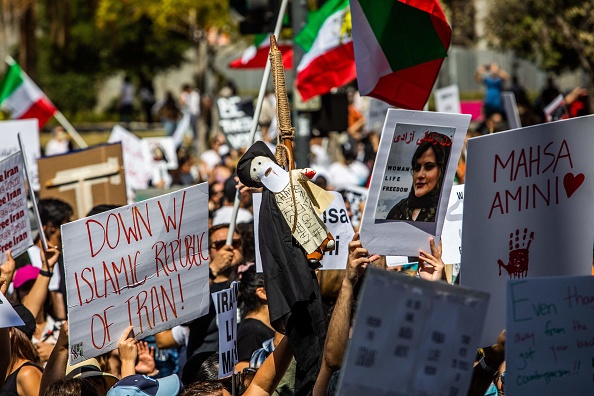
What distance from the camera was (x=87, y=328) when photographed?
15.3ft

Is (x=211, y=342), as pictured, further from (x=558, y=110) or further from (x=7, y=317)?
(x=558, y=110)

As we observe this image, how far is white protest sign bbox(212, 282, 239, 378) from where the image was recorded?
4.80 m

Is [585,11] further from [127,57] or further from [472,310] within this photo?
[127,57]

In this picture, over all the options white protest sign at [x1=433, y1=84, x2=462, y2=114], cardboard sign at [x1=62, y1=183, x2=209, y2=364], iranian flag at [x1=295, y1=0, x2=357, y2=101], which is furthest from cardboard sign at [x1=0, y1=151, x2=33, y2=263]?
white protest sign at [x1=433, y1=84, x2=462, y2=114]

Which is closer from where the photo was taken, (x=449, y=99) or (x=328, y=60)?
(x=328, y=60)

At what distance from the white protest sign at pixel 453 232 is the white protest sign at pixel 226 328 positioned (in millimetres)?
1327

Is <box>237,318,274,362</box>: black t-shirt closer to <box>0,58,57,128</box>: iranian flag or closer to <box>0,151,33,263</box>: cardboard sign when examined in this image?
<box>0,151,33,263</box>: cardboard sign

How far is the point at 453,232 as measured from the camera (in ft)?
19.4

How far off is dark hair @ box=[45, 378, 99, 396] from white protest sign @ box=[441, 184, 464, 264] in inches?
80.8

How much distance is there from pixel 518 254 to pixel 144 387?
61.6 inches

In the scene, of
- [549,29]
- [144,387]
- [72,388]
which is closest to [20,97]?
[72,388]

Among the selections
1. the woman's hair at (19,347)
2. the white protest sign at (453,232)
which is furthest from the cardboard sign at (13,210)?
A: the white protest sign at (453,232)

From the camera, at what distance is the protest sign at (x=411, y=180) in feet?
15.0

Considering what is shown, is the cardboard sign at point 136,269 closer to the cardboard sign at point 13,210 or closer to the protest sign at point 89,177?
the cardboard sign at point 13,210
